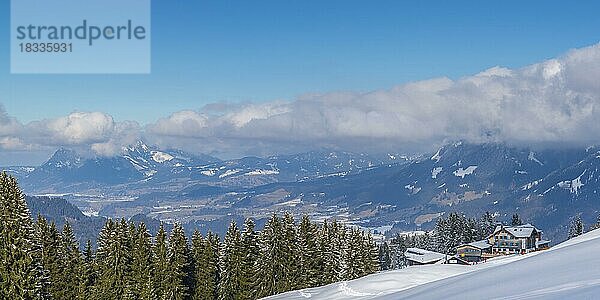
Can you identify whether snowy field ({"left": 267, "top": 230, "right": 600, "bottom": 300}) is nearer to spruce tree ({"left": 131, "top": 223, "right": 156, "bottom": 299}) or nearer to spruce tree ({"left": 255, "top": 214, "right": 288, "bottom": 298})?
spruce tree ({"left": 131, "top": 223, "right": 156, "bottom": 299})

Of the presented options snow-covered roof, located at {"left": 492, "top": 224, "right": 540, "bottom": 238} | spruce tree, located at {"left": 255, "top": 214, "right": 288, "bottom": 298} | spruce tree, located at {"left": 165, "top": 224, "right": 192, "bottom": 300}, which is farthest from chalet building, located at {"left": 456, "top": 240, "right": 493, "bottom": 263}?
spruce tree, located at {"left": 165, "top": 224, "right": 192, "bottom": 300}

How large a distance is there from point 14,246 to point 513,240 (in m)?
96.1

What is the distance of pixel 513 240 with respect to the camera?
111250mm

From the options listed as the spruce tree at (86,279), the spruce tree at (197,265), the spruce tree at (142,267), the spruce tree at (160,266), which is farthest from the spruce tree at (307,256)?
the spruce tree at (86,279)

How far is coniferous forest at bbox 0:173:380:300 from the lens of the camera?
3369 cm

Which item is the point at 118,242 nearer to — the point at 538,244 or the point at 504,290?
the point at 504,290

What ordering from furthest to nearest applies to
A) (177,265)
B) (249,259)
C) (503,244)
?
(503,244) < (249,259) < (177,265)

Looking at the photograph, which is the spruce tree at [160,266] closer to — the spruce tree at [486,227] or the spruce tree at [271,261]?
the spruce tree at [271,261]

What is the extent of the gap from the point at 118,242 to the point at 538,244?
94.6 meters

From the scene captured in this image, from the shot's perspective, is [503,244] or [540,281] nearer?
[540,281]

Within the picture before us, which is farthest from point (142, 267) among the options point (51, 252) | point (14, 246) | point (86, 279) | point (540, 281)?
point (540, 281)

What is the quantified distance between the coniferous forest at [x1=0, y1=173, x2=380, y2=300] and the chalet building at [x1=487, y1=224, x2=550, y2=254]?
2310 inches

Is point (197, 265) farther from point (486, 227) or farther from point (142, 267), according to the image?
point (486, 227)

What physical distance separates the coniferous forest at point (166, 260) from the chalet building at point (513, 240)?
58.7 metres
